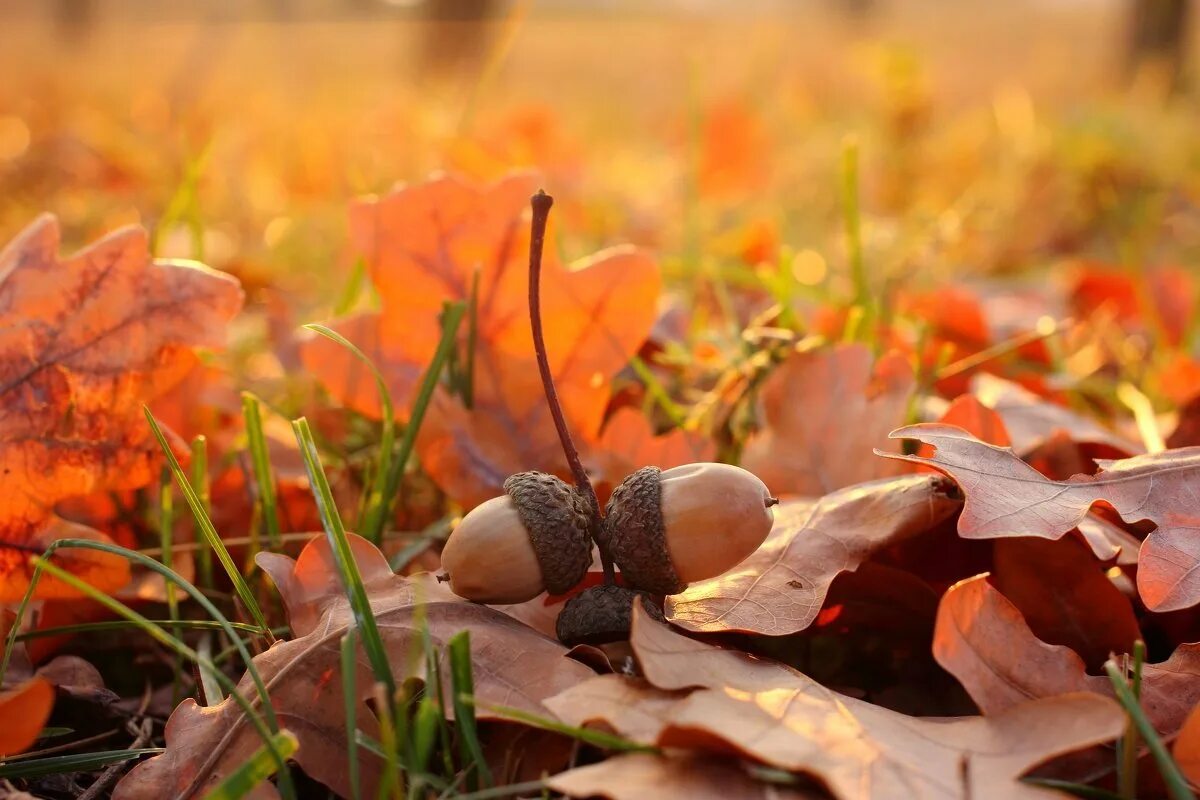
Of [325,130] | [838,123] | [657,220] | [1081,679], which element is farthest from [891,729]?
[838,123]

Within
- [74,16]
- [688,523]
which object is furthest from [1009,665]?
[74,16]

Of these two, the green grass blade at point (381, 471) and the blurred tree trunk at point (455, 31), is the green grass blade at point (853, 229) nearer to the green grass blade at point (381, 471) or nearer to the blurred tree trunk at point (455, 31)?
the green grass blade at point (381, 471)

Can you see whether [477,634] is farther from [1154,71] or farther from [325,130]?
[1154,71]

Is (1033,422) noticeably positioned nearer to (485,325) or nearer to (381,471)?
(485,325)

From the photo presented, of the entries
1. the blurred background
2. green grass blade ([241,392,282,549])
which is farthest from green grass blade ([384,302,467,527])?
the blurred background

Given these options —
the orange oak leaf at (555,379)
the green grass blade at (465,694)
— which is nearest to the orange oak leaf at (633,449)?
the orange oak leaf at (555,379)
